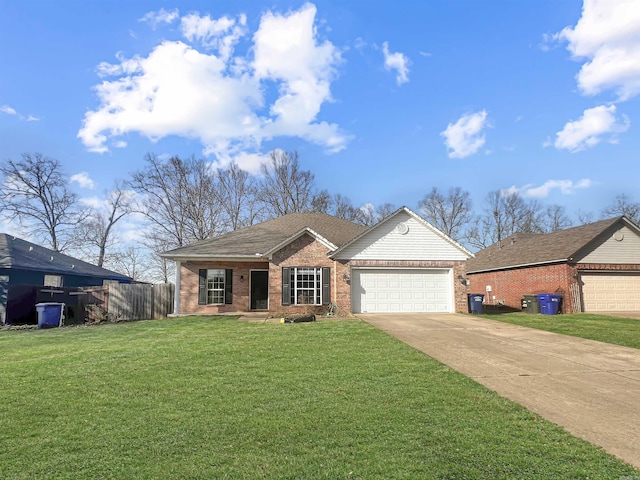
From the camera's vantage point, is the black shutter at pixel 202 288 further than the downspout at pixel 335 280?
Yes

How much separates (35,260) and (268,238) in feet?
36.3

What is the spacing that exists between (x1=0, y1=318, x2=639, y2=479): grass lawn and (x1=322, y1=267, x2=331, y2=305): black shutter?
8592 millimetres

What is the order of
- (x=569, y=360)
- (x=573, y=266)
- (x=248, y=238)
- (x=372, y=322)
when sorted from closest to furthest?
(x=569, y=360)
(x=372, y=322)
(x=573, y=266)
(x=248, y=238)

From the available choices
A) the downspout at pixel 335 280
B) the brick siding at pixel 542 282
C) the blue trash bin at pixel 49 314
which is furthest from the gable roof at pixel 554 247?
the blue trash bin at pixel 49 314

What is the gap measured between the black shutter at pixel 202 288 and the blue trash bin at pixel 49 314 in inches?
211

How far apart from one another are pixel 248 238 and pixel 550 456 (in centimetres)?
1763

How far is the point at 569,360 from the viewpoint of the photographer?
7594mm

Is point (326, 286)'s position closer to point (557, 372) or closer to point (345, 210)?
point (557, 372)

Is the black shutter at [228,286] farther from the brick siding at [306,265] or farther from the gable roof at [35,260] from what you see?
the gable roof at [35,260]

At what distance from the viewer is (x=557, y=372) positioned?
668cm

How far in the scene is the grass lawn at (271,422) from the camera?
3.37 metres

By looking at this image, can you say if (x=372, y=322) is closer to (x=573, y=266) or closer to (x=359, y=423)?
(x=359, y=423)

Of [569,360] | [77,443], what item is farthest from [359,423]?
[569,360]

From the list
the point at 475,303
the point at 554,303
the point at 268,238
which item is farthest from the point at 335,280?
the point at 554,303
